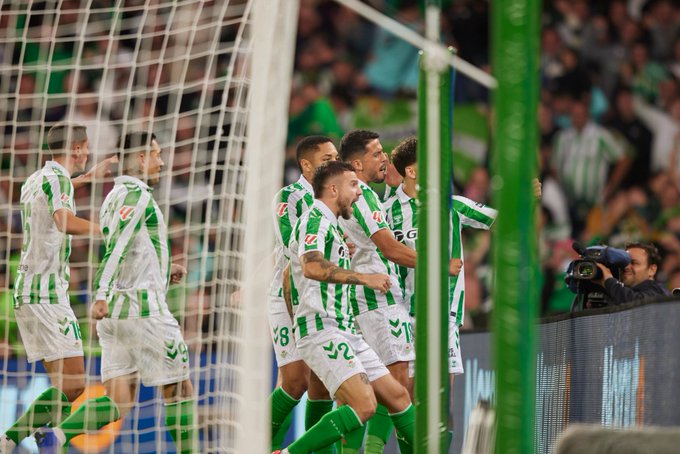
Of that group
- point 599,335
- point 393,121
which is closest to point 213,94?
→ point 393,121

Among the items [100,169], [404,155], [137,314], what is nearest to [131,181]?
[100,169]

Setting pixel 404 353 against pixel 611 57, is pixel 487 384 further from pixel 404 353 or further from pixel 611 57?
pixel 611 57

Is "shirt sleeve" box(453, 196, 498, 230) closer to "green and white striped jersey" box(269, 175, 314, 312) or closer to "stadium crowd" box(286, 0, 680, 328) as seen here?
"green and white striped jersey" box(269, 175, 314, 312)

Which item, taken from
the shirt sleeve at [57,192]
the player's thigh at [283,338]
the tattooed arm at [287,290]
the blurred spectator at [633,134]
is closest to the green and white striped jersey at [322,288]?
the tattooed arm at [287,290]

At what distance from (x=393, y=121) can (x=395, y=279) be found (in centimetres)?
527

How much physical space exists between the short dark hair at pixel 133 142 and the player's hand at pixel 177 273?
64 centimetres

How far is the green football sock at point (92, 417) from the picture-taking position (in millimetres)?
6156

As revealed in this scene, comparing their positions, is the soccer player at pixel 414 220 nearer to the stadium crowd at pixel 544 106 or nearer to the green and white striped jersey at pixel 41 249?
the green and white striped jersey at pixel 41 249

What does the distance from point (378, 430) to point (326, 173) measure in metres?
1.42

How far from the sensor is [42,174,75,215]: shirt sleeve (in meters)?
6.45

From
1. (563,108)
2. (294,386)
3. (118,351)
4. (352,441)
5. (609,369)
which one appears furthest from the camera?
(563,108)

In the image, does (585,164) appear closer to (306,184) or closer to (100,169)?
(306,184)

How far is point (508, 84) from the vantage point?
122 inches

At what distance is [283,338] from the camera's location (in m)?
6.62
